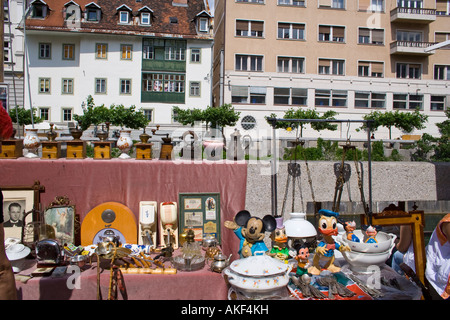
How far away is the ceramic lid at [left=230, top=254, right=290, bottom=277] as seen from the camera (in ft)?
7.56

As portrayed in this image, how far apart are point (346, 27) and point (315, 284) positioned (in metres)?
20.5

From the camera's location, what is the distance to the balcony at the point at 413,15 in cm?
1959

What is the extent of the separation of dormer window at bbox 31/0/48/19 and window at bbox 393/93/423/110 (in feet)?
66.2

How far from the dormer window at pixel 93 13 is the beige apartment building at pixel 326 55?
22.7 feet

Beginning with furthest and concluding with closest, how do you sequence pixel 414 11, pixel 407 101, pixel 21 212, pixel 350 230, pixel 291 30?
pixel 407 101
pixel 291 30
pixel 414 11
pixel 21 212
pixel 350 230

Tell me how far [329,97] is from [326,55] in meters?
2.32

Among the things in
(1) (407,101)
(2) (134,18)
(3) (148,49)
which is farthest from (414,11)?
(2) (134,18)

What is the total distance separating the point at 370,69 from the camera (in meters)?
21.0

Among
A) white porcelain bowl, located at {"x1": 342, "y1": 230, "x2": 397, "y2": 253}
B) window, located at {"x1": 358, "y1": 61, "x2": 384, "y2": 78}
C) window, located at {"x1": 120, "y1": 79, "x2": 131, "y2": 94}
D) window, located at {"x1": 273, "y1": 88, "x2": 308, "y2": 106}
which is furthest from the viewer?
window, located at {"x1": 358, "y1": 61, "x2": 384, "y2": 78}

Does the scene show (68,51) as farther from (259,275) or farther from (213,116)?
(259,275)

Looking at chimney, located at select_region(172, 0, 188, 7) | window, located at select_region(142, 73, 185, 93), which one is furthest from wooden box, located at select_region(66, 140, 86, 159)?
chimney, located at select_region(172, 0, 188, 7)

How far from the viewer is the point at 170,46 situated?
2070 centimetres

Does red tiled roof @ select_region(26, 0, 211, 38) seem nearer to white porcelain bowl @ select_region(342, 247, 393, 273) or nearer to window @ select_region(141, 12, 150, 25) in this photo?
window @ select_region(141, 12, 150, 25)
